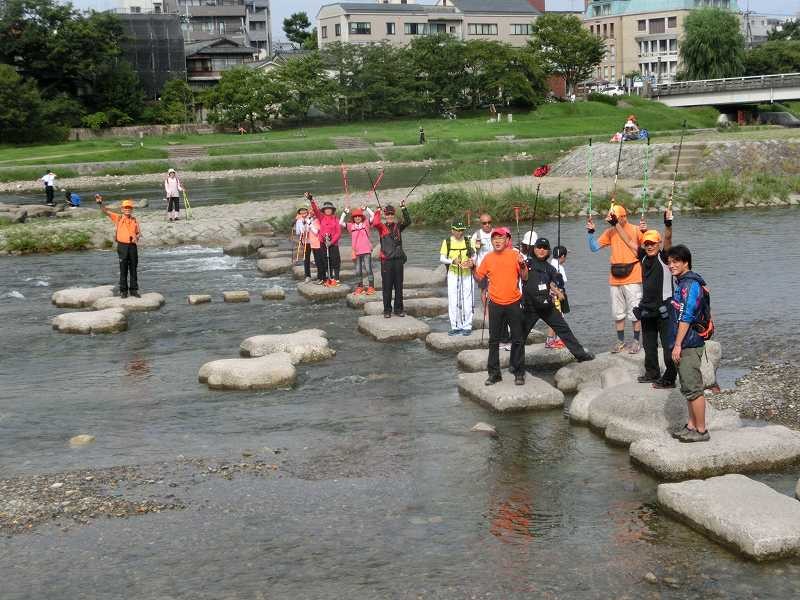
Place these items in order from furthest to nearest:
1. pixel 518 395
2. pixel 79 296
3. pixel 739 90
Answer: pixel 739 90
pixel 79 296
pixel 518 395

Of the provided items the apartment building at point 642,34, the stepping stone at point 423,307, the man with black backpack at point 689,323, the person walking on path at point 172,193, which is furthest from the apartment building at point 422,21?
the man with black backpack at point 689,323

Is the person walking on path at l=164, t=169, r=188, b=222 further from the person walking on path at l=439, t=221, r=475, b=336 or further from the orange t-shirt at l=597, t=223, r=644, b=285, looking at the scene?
the orange t-shirt at l=597, t=223, r=644, b=285

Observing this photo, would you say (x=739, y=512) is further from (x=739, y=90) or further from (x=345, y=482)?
(x=739, y=90)

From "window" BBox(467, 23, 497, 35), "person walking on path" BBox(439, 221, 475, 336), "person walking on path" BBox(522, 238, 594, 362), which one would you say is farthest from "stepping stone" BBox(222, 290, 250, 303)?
"window" BBox(467, 23, 497, 35)

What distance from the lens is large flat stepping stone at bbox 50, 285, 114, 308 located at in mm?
20766

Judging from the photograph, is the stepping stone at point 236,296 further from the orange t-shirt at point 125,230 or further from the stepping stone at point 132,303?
the orange t-shirt at point 125,230

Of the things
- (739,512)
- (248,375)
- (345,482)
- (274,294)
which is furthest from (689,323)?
(274,294)

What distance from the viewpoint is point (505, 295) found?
41.3ft

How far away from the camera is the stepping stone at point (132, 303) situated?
19766 mm

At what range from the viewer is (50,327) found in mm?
18781

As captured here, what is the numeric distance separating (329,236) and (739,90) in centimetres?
6937

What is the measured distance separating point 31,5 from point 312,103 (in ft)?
71.1

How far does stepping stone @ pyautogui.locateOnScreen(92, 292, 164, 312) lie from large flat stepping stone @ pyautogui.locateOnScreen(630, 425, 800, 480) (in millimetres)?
11958

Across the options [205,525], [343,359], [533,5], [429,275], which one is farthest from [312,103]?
[205,525]
